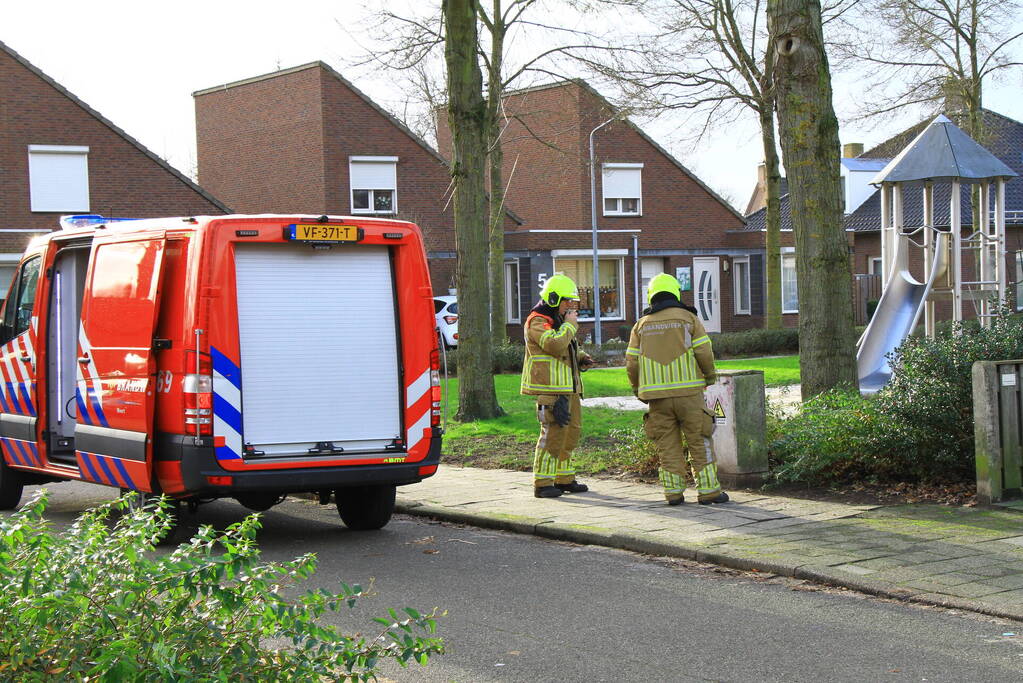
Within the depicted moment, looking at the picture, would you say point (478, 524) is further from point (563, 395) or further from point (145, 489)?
point (145, 489)

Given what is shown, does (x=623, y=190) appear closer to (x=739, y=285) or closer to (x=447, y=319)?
(x=739, y=285)

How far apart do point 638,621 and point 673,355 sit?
10.9 feet

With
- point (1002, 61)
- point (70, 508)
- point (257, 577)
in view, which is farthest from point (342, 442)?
point (1002, 61)

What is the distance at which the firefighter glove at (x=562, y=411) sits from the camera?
9.91 meters

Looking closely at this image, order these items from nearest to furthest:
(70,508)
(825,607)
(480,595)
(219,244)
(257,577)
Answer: (257,577) < (825,607) < (480,595) < (219,244) < (70,508)

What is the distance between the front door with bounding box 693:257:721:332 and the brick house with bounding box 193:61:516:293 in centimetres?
813

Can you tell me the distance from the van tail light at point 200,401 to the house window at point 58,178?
2893 centimetres

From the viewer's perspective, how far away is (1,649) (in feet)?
11.3

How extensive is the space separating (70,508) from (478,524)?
387cm

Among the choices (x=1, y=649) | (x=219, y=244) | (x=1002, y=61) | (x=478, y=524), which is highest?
(x=1002, y=61)

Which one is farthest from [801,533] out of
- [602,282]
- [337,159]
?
[602,282]

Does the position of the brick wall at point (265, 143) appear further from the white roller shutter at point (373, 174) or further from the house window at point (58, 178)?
the house window at point (58, 178)

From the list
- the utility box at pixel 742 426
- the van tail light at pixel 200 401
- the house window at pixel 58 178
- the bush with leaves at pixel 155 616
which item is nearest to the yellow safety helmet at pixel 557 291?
the utility box at pixel 742 426

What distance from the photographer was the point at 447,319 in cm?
3438
